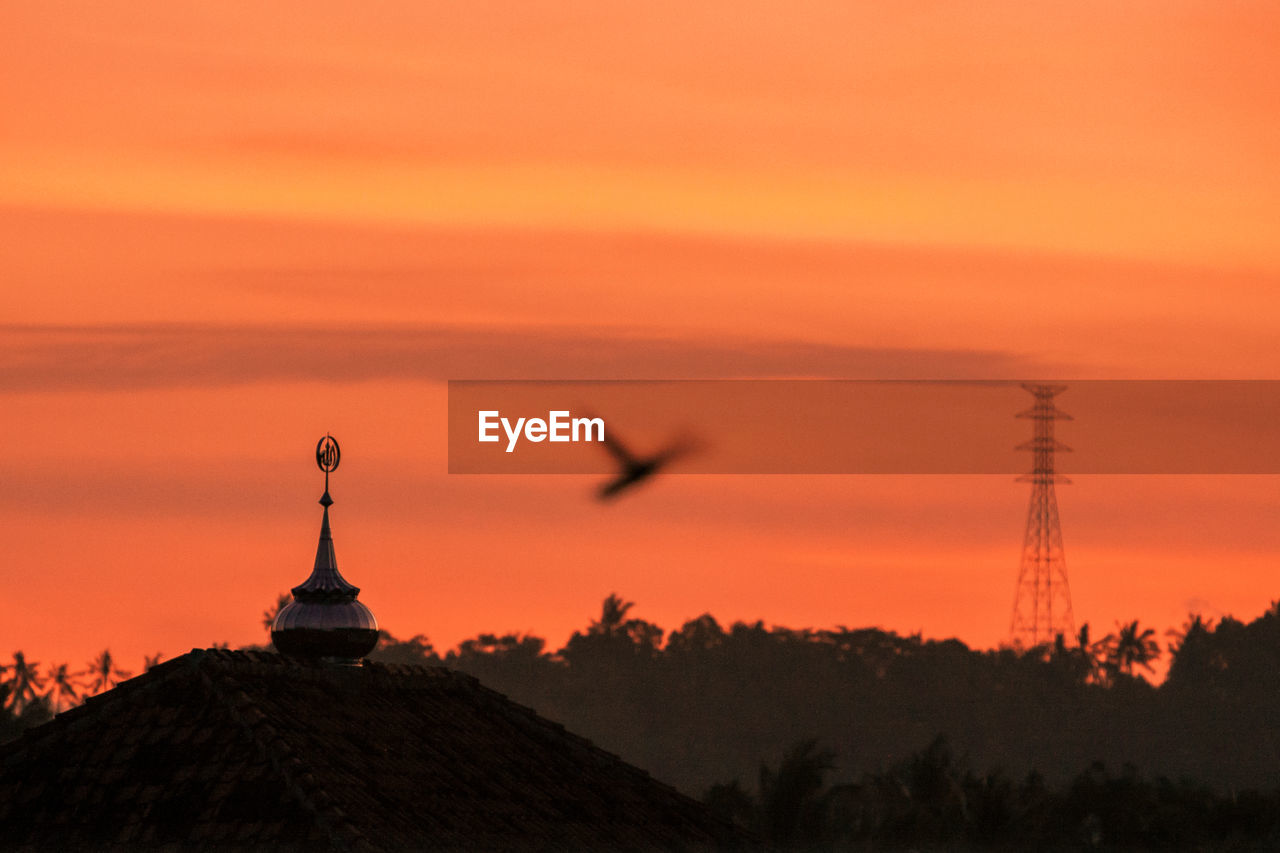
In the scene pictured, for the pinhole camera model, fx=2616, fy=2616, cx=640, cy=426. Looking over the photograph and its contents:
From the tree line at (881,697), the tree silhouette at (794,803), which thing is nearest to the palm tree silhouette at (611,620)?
the tree line at (881,697)

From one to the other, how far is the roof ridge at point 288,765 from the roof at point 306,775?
0.03 m

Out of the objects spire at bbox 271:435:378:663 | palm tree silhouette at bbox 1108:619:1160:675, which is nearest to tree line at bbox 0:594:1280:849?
palm tree silhouette at bbox 1108:619:1160:675

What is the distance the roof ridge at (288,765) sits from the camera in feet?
118

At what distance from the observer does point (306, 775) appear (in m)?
37.6

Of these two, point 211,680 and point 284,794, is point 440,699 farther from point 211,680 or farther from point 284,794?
point 284,794

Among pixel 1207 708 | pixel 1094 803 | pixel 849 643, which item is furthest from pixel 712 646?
pixel 1094 803

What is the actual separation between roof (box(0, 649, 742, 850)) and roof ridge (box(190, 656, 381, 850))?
0.03m

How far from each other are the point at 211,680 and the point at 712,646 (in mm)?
147363

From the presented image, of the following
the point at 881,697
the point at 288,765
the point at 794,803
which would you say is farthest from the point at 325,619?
the point at 881,697

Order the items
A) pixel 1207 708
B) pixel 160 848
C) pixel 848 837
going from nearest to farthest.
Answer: pixel 160 848 < pixel 848 837 < pixel 1207 708

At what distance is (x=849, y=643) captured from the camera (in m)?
189

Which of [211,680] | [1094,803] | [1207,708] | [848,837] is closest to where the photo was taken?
[211,680]

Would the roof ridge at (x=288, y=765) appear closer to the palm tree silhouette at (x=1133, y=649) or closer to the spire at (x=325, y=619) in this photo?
the spire at (x=325, y=619)

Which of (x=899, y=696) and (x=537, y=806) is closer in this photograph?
(x=537, y=806)
